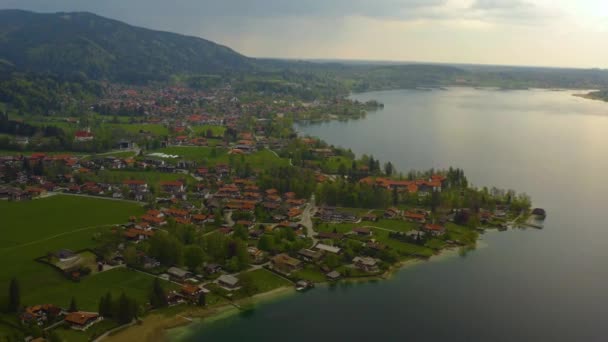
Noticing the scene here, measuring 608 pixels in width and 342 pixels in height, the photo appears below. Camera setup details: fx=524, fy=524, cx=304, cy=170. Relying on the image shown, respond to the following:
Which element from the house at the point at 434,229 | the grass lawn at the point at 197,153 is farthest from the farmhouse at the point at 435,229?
the grass lawn at the point at 197,153

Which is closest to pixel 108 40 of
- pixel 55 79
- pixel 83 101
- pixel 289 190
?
pixel 55 79

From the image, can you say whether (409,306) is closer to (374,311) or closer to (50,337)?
(374,311)

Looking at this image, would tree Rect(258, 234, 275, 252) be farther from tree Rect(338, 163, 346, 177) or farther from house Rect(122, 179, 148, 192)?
tree Rect(338, 163, 346, 177)

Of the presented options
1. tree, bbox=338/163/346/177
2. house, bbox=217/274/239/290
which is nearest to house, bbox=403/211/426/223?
tree, bbox=338/163/346/177

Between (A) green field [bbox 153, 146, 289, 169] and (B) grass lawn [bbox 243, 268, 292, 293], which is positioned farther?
(A) green field [bbox 153, 146, 289, 169]

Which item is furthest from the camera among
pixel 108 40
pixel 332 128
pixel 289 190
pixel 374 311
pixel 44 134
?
pixel 108 40

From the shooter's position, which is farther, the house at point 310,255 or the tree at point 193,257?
the house at point 310,255

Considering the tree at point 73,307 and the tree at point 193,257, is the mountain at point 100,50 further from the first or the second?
the tree at point 73,307
